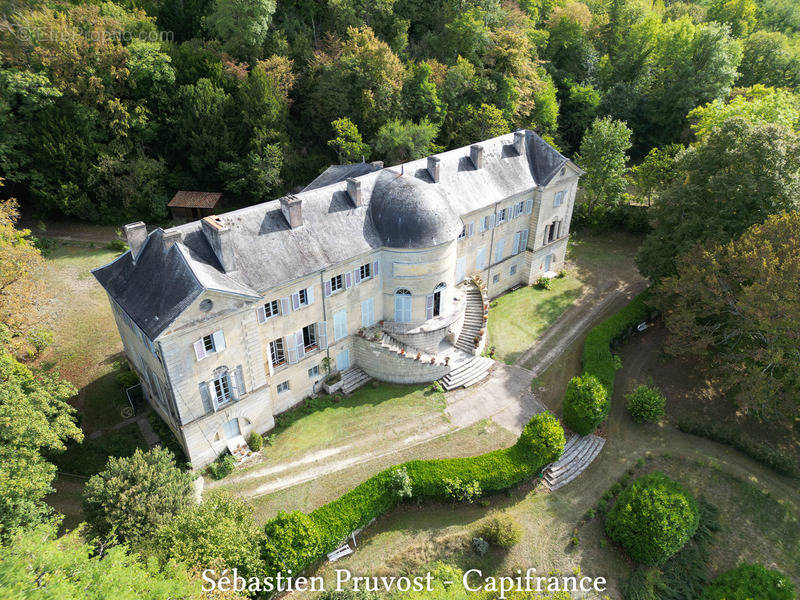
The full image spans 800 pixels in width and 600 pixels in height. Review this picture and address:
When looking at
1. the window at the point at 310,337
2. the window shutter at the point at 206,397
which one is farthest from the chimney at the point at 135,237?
the window at the point at 310,337

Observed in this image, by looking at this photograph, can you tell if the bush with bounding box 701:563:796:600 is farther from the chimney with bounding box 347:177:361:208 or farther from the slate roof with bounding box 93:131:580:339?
the chimney with bounding box 347:177:361:208

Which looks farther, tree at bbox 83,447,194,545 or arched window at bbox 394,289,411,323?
arched window at bbox 394,289,411,323

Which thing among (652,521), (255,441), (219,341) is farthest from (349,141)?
(652,521)

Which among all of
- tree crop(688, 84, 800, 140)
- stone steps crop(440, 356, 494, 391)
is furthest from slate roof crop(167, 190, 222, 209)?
tree crop(688, 84, 800, 140)

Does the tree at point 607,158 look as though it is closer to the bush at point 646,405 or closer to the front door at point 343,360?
the bush at point 646,405

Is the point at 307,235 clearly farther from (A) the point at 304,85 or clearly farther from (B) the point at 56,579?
(A) the point at 304,85

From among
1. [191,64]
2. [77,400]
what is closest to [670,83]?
[191,64]
